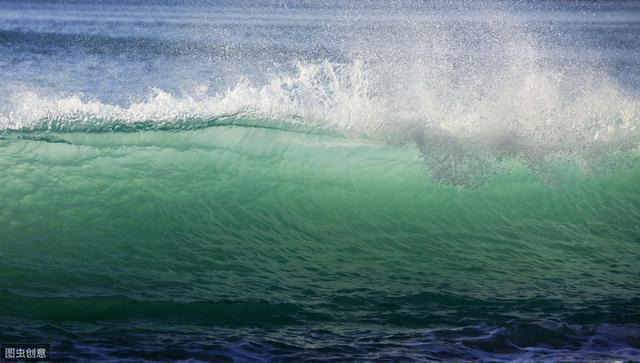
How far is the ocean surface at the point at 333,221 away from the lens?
18.3 ft

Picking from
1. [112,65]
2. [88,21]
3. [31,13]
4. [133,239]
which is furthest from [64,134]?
[31,13]

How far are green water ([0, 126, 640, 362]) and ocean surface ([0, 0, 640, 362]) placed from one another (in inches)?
0.9

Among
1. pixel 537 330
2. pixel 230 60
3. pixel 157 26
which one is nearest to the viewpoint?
pixel 537 330

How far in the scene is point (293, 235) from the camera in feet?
25.1

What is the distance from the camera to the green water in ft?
19.9

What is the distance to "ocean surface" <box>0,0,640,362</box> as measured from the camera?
220 inches

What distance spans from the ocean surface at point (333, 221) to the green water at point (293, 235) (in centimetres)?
2

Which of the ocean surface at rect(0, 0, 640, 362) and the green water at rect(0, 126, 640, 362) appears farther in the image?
the green water at rect(0, 126, 640, 362)

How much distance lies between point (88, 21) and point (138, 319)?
1501 inches

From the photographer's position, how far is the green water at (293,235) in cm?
605

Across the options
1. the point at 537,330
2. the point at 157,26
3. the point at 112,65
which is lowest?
the point at 537,330

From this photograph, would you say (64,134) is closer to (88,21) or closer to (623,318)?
(623,318)

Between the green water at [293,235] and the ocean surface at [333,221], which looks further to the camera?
the green water at [293,235]

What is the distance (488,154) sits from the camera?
349 inches
